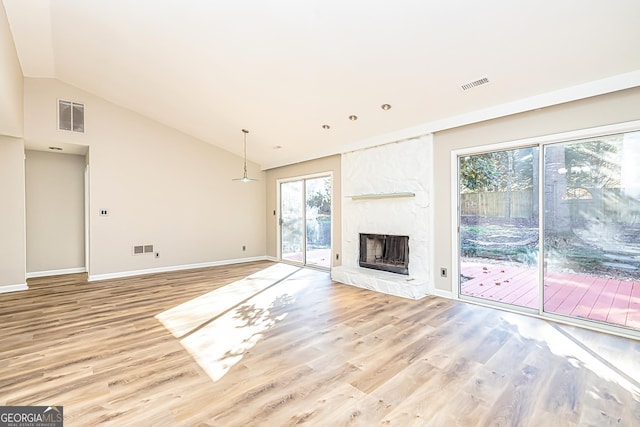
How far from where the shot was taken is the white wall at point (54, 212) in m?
6.04

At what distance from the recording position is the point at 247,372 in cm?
244

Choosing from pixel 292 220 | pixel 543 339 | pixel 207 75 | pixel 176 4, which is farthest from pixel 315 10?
pixel 292 220

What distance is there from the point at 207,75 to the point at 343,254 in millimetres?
3976

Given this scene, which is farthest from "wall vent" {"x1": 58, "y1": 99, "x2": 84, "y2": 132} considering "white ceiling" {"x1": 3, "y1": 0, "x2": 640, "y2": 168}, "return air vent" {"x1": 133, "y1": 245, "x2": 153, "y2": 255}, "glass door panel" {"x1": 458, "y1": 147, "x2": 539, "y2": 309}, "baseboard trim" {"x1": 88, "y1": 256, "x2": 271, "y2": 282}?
"glass door panel" {"x1": 458, "y1": 147, "x2": 539, "y2": 309}

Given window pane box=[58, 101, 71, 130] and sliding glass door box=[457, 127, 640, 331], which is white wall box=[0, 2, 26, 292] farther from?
sliding glass door box=[457, 127, 640, 331]

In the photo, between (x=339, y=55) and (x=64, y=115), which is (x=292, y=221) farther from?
(x=64, y=115)

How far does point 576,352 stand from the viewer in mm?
2742

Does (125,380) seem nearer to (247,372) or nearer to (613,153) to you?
(247,372)

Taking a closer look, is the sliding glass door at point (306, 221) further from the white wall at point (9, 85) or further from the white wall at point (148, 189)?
the white wall at point (9, 85)

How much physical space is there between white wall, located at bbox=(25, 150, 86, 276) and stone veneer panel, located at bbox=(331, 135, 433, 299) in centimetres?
571

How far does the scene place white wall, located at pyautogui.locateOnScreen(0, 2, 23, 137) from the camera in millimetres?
3412

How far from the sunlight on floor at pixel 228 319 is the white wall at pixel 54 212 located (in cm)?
399

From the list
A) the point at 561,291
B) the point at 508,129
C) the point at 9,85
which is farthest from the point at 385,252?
the point at 9,85

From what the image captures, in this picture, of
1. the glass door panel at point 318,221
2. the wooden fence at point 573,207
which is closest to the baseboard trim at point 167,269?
the glass door panel at point 318,221
